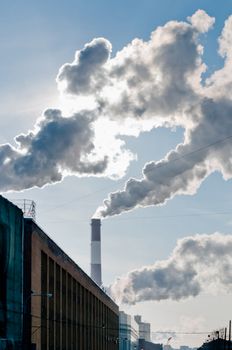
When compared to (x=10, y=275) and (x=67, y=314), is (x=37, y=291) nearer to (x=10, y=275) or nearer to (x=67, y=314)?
(x=10, y=275)

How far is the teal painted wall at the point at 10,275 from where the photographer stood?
51.8 m

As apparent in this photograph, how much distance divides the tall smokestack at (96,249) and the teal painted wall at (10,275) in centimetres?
11429

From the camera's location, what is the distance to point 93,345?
99062 mm

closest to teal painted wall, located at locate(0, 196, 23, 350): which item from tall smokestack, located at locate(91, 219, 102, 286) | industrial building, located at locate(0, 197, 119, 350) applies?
industrial building, located at locate(0, 197, 119, 350)

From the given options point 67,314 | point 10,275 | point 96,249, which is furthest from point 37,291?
point 96,249

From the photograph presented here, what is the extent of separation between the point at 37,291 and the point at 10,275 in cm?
599

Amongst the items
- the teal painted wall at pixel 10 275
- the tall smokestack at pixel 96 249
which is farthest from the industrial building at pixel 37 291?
the tall smokestack at pixel 96 249

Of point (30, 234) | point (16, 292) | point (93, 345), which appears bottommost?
point (93, 345)

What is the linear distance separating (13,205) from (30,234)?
11.3 ft

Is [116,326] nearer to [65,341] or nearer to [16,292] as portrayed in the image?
[65,341]

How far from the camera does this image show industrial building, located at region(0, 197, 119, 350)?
52625mm

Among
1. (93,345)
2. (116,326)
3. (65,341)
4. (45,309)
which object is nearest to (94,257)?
(116,326)

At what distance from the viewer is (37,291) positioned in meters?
58.2

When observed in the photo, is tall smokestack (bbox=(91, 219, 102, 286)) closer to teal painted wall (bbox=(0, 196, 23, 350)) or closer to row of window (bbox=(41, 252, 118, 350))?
row of window (bbox=(41, 252, 118, 350))
